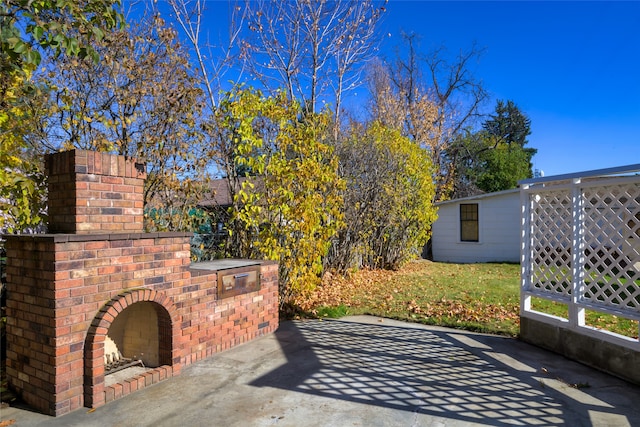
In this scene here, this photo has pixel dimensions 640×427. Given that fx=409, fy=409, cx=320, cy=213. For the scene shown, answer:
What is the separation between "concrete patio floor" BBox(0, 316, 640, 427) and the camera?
9.86 feet

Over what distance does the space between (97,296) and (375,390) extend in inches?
95.1

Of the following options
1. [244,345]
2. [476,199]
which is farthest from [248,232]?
[476,199]

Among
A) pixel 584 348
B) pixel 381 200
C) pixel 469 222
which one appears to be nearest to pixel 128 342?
pixel 584 348

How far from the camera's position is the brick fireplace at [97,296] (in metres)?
3.02

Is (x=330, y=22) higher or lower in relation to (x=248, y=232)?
higher

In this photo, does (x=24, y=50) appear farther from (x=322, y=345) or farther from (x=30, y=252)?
(x=322, y=345)

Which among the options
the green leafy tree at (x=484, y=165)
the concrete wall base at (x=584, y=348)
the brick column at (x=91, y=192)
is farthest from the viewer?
the green leafy tree at (x=484, y=165)

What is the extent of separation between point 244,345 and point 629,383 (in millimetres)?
3844

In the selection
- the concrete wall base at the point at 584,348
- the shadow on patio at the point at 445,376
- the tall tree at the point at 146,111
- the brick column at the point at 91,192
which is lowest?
the shadow on patio at the point at 445,376

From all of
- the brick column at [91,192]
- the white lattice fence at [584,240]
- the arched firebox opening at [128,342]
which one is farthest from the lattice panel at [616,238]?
the brick column at [91,192]

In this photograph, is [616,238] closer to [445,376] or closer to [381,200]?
[445,376]

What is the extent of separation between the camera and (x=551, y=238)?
15.9 ft

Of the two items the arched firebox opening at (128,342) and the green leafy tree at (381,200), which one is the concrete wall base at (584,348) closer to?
the arched firebox opening at (128,342)

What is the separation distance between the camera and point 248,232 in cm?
610
